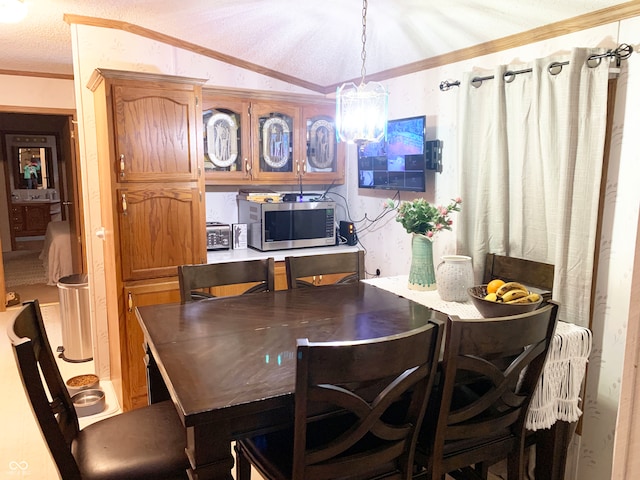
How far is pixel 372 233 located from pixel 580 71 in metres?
2.00

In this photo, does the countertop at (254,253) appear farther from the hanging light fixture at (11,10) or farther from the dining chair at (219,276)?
the hanging light fixture at (11,10)

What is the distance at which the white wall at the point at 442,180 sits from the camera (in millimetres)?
2111

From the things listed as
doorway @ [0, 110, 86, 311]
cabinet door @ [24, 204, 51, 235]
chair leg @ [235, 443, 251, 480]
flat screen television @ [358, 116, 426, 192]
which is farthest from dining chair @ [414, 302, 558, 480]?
cabinet door @ [24, 204, 51, 235]

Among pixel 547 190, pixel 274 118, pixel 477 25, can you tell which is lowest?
pixel 547 190

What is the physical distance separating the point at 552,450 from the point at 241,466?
4.01 feet

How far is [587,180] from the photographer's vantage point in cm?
216

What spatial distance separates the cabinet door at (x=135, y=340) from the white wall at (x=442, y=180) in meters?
0.56

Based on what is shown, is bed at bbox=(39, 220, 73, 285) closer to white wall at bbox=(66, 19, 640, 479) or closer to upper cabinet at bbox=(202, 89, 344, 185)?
white wall at bbox=(66, 19, 640, 479)

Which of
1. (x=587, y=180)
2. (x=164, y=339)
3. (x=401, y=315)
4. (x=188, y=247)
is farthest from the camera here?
(x=188, y=247)

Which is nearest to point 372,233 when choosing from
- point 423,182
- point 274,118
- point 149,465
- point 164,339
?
point 423,182

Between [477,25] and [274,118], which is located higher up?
[477,25]

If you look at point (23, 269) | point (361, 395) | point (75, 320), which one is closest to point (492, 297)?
point (361, 395)

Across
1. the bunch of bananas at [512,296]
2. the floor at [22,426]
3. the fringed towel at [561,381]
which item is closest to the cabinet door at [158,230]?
the floor at [22,426]

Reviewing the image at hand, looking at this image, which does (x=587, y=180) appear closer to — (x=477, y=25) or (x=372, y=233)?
(x=477, y=25)
